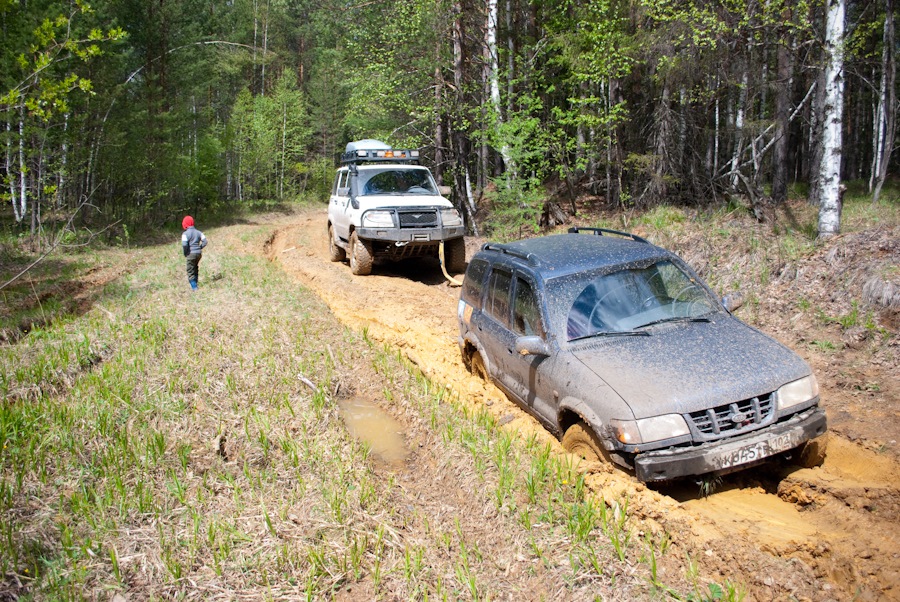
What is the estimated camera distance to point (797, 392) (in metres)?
4.09

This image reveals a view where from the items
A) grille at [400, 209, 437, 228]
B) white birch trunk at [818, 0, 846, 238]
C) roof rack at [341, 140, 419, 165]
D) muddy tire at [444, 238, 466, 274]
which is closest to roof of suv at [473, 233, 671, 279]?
white birch trunk at [818, 0, 846, 238]

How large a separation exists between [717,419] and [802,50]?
22.9 meters

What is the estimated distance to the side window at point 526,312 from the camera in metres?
5.04

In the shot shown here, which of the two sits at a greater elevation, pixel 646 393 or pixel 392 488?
pixel 646 393

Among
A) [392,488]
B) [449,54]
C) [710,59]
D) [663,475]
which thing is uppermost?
[449,54]

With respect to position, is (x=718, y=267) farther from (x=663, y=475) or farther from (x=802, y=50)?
(x=802, y=50)

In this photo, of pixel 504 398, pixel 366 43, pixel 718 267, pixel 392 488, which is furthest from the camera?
pixel 366 43

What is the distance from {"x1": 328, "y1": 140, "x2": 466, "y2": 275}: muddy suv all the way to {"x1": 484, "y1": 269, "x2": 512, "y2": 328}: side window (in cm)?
555

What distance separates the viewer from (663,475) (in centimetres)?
370

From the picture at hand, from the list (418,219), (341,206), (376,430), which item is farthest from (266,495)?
(341,206)

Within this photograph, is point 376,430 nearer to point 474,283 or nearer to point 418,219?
point 474,283

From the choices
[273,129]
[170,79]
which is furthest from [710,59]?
[273,129]

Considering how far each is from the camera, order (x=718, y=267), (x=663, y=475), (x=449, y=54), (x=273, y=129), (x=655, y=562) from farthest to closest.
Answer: (x=273, y=129), (x=449, y=54), (x=718, y=267), (x=663, y=475), (x=655, y=562)

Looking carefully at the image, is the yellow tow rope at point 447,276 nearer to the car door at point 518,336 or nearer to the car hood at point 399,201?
the car hood at point 399,201
